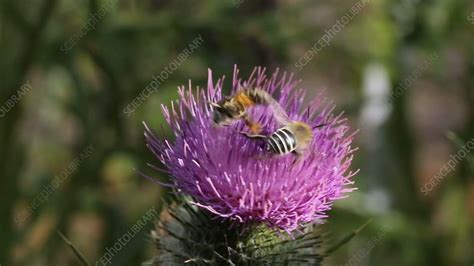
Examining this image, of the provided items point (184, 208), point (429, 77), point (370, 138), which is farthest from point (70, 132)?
point (184, 208)

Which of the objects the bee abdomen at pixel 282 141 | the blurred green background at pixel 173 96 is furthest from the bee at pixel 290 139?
the blurred green background at pixel 173 96

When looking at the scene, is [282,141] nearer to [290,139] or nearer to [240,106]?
[290,139]

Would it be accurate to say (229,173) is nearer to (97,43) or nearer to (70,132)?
(97,43)

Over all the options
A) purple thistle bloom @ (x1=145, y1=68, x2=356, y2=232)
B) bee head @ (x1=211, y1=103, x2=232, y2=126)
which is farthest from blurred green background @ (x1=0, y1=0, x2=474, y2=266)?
bee head @ (x1=211, y1=103, x2=232, y2=126)

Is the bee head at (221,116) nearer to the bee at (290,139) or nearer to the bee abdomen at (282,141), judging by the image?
the bee at (290,139)

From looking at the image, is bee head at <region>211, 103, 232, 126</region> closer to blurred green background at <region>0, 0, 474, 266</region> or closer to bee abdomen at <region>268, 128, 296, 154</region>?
bee abdomen at <region>268, 128, 296, 154</region>

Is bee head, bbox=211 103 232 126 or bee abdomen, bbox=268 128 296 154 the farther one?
bee head, bbox=211 103 232 126

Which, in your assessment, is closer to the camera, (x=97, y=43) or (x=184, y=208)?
(x=184, y=208)
